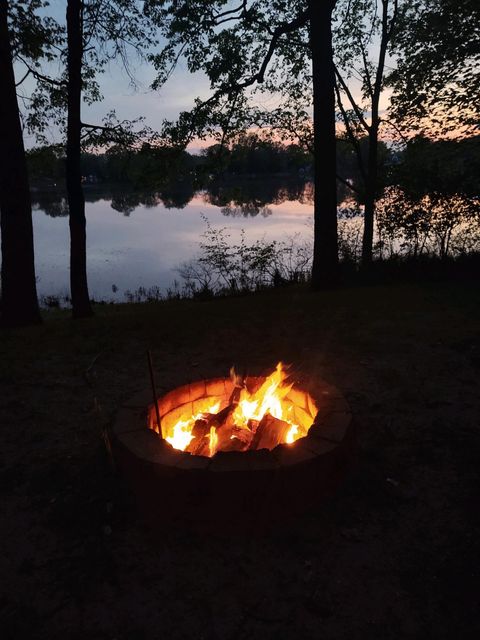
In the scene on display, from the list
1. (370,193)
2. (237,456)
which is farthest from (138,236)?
(237,456)

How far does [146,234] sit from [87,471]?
36.2 metres

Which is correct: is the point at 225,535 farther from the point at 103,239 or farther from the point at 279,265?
the point at 103,239

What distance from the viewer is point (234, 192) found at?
1202 centimetres

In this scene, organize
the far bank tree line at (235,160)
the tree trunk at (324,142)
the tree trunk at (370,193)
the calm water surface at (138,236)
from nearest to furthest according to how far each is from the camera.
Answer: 1. the tree trunk at (324,142)
2. the far bank tree line at (235,160)
3. the tree trunk at (370,193)
4. the calm water surface at (138,236)

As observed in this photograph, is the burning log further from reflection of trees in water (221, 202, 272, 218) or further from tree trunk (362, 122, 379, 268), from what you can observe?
reflection of trees in water (221, 202, 272, 218)

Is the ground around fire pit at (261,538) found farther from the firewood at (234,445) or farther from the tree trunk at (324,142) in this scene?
the tree trunk at (324,142)

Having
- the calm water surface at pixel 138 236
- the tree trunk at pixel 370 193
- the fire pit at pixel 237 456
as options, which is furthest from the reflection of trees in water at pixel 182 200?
the fire pit at pixel 237 456

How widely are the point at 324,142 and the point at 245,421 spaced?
27.3ft

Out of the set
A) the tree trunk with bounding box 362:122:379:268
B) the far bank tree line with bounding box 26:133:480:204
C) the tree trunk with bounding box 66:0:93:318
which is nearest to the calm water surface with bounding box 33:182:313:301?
the far bank tree line with bounding box 26:133:480:204

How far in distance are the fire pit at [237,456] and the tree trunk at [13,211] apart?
620cm

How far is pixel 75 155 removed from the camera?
32.0 ft

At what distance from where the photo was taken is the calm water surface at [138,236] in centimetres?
2208

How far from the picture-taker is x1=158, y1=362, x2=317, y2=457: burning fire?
3.79 metres

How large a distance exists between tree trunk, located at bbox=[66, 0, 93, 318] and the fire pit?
691 centimetres
